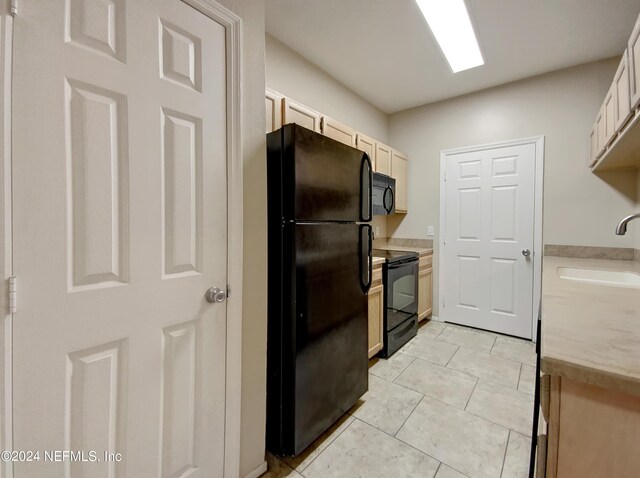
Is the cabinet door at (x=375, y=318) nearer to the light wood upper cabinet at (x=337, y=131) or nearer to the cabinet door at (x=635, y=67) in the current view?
the light wood upper cabinet at (x=337, y=131)

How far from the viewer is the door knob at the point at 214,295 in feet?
3.91

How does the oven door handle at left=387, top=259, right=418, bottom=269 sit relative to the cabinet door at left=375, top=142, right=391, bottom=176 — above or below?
below

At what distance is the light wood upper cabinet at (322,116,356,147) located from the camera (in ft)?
7.94

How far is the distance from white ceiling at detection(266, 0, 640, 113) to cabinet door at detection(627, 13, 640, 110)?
34.2 inches

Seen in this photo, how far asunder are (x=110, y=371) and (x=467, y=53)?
11.0ft

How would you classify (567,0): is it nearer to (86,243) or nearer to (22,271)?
(86,243)

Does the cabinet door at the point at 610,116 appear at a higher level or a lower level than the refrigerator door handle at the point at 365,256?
A: higher

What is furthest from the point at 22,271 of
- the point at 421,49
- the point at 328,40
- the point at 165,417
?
the point at 421,49

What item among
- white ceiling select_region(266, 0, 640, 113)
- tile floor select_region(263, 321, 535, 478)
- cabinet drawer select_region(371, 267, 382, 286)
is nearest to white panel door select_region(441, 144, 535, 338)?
tile floor select_region(263, 321, 535, 478)

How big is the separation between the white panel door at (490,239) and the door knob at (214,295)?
3075 millimetres

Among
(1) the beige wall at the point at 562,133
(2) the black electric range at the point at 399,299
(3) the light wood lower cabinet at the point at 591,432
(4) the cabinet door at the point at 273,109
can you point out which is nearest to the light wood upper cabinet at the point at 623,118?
(1) the beige wall at the point at 562,133

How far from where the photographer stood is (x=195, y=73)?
1141 millimetres

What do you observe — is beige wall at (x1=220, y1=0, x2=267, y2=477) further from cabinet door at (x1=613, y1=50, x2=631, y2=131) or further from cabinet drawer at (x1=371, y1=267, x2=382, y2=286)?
cabinet door at (x1=613, y1=50, x2=631, y2=131)

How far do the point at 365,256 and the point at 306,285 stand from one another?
61cm
